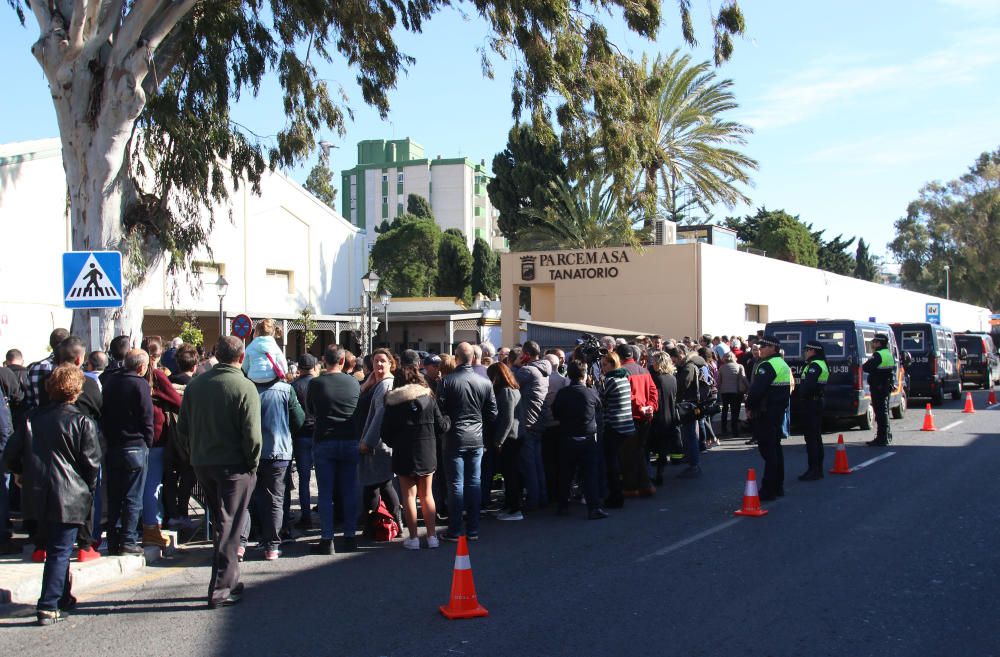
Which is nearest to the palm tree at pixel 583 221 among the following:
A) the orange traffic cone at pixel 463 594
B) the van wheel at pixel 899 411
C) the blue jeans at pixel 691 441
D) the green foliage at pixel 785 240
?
the van wheel at pixel 899 411

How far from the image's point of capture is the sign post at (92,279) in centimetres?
917

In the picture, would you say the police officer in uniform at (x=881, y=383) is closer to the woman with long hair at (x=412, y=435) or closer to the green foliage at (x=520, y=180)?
the woman with long hair at (x=412, y=435)

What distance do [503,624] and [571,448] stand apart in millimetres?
3597

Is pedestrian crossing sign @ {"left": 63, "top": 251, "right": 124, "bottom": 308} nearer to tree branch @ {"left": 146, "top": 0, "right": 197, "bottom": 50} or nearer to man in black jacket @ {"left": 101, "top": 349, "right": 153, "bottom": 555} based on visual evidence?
man in black jacket @ {"left": 101, "top": 349, "right": 153, "bottom": 555}

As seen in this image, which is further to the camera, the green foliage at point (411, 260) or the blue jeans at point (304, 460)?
the green foliage at point (411, 260)

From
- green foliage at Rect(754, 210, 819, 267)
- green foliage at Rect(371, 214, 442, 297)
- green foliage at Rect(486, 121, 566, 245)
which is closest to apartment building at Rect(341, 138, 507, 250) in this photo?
green foliage at Rect(371, 214, 442, 297)

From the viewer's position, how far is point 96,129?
1115 cm

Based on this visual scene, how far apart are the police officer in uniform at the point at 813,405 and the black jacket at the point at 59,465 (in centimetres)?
841

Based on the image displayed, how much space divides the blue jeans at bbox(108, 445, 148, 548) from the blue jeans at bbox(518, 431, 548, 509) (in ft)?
12.9

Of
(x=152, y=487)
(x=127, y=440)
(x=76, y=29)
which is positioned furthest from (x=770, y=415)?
(x=76, y=29)

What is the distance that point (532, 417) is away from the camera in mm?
9586

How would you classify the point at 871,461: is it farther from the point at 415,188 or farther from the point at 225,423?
the point at 415,188

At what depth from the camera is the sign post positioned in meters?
9.17

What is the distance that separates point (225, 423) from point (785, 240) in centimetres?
5977
